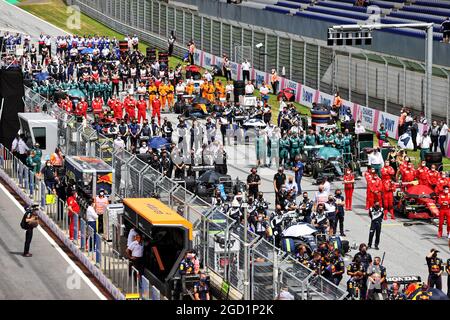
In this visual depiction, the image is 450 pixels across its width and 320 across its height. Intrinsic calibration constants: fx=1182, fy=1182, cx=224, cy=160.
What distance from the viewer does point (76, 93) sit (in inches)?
1989

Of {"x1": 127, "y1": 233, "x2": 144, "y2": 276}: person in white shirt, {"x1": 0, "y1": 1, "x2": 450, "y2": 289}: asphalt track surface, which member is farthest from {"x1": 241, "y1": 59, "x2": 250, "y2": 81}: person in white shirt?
{"x1": 127, "y1": 233, "x2": 144, "y2": 276}: person in white shirt

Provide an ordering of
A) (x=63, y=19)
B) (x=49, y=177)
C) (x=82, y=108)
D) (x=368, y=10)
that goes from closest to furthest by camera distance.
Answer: (x=49, y=177)
(x=82, y=108)
(x=368, y=10)
(x=63, y=19)

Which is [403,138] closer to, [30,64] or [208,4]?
[30,64]

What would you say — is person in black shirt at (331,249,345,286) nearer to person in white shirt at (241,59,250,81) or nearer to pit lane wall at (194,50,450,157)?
pit lane wall at (194,50,450,157)

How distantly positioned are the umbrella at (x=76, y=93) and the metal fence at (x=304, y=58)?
10.3 metres

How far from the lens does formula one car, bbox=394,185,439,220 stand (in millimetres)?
33781

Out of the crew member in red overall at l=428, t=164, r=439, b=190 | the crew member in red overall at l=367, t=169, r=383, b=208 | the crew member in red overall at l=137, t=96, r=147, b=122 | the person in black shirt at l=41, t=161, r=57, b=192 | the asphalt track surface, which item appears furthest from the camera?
the crew member in red overall at l=137, t=96, r=147, b=122

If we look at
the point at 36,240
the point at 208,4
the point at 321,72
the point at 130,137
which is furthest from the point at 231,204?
the point at 208,4

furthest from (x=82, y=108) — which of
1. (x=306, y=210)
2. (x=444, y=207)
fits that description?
(x=444, y=207)

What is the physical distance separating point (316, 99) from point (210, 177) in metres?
18.1

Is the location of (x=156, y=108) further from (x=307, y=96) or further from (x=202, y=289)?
(x=202, y=289)

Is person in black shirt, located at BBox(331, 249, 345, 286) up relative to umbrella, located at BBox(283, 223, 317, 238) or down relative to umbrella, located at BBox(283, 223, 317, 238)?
down

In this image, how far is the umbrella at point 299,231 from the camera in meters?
27.9

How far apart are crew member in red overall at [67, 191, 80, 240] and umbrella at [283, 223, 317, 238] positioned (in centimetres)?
611
